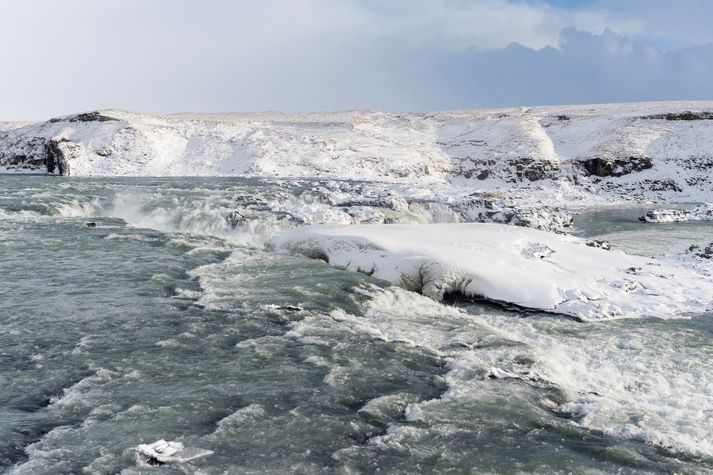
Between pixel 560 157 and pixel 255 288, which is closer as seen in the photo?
pixel 255 288

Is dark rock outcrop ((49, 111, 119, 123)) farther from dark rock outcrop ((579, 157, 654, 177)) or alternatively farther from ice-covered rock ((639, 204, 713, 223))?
ice-covered rock ((639, 204, 713, 223))

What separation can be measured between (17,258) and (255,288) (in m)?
8.19

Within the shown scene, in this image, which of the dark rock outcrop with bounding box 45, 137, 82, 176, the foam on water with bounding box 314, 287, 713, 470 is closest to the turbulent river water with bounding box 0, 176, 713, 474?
the foam on water with bounding box 314, 287, 713, 470

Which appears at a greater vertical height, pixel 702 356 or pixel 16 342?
pixel 16 342

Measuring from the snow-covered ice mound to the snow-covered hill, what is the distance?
31.6 meters

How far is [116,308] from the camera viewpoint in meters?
14.0

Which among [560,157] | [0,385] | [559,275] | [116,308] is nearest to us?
[0,385]

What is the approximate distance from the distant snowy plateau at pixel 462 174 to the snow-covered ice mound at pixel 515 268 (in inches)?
2.3

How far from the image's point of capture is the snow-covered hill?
2173 inches

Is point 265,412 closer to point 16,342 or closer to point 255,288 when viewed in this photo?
point 16,342

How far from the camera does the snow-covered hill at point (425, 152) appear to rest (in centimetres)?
5519

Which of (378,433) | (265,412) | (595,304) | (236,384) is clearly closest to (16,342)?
(236,384)

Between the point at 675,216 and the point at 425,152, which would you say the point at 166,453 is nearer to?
the point at 675,216

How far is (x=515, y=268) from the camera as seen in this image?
57.9 ft
